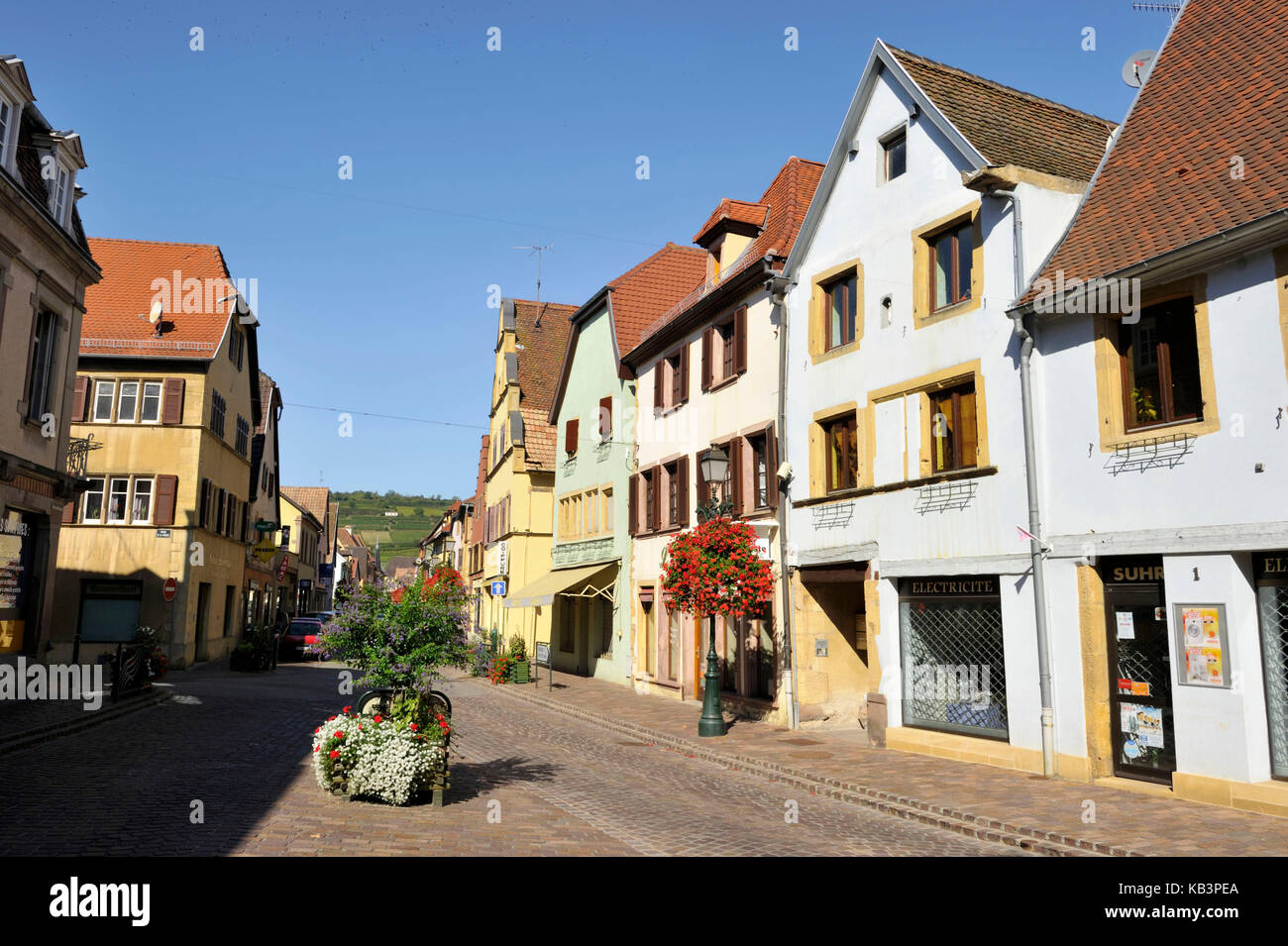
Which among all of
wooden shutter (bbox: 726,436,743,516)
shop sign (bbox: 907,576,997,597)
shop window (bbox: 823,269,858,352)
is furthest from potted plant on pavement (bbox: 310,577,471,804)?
wooden shutter (bbox: 726,436,743,516)

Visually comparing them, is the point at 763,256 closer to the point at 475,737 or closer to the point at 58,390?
the point at 475,737

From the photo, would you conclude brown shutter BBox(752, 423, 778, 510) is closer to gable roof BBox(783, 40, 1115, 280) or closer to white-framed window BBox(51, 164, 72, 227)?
gable roof BBox(783, 40, 1115, 280)

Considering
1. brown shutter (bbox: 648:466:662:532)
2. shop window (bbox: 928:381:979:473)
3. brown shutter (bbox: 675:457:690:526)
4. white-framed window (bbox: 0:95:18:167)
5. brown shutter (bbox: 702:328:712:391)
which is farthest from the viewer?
brown shutter (bbox: 648:466:662:532)

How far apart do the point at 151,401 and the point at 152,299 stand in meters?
4.44

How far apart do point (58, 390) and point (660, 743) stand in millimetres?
14501

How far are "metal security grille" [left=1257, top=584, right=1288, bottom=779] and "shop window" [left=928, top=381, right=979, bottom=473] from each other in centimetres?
459

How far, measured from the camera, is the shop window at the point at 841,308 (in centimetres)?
1784

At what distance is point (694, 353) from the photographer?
24.3 m

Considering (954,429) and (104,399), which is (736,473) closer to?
(954,429)

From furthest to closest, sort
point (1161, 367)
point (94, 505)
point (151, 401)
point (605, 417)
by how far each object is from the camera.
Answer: point (151, 401) < point (605, 417) < point (94, 505) < point (1161, 367)

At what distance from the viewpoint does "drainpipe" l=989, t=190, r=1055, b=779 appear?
12703 millimetres

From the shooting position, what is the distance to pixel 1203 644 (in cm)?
1098

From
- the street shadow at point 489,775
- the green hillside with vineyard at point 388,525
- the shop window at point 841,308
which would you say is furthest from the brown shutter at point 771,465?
the green hillside with vineyard at point 388,525

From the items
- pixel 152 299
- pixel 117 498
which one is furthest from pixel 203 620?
pixel 152 299
